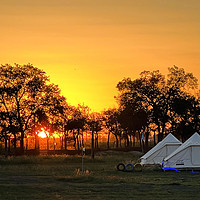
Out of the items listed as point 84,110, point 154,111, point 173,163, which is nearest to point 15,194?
point 173,163

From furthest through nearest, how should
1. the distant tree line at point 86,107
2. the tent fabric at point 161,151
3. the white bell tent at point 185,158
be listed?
the distant tree line at point 86,107, the tent fabric at point 161,151, the white bell tent at point 185,158

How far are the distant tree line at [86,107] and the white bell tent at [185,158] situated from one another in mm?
28944

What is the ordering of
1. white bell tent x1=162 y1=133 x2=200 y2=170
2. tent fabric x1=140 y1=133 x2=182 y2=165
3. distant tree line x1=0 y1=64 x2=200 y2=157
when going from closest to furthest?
white bell tent x1=162 y1=133 x2=200 y2=170 < tent fabric x1=140 y1=133 x2=182 y2=165 < distant tree line x1=0 y1=64 x2=200 y2=157

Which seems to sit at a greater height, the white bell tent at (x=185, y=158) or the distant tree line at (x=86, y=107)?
the distant tree line at (x=86, y=107)

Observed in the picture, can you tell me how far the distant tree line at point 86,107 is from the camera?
8419 cm

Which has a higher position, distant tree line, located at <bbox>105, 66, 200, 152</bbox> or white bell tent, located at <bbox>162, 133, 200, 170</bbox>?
distant tree line, located at <bbox>105, 66, 200, 152</bbox>

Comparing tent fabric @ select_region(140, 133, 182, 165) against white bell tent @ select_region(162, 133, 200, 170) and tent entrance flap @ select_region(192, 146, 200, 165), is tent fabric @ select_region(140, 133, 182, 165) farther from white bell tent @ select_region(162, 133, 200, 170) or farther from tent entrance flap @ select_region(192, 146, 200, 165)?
tent entrance flap @ select_region(192, 146, 200, 165)

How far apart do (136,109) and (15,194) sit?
74.8 m

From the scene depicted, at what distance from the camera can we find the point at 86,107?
12006 cm

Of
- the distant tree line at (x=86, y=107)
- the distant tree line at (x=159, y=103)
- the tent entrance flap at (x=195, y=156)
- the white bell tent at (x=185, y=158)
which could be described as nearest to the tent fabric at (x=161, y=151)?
the white bell tent at (x=185, y=158)

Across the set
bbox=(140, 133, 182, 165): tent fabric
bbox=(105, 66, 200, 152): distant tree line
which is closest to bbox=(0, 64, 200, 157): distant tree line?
bbox=(105, 66, 200, 152): distant tree line

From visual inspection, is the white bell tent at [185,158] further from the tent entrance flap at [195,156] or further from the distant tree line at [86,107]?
the distant tree line at [86,107]

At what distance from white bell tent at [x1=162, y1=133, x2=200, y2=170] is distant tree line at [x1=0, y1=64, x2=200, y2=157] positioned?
28944 millimetres

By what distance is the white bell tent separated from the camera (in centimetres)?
4491
